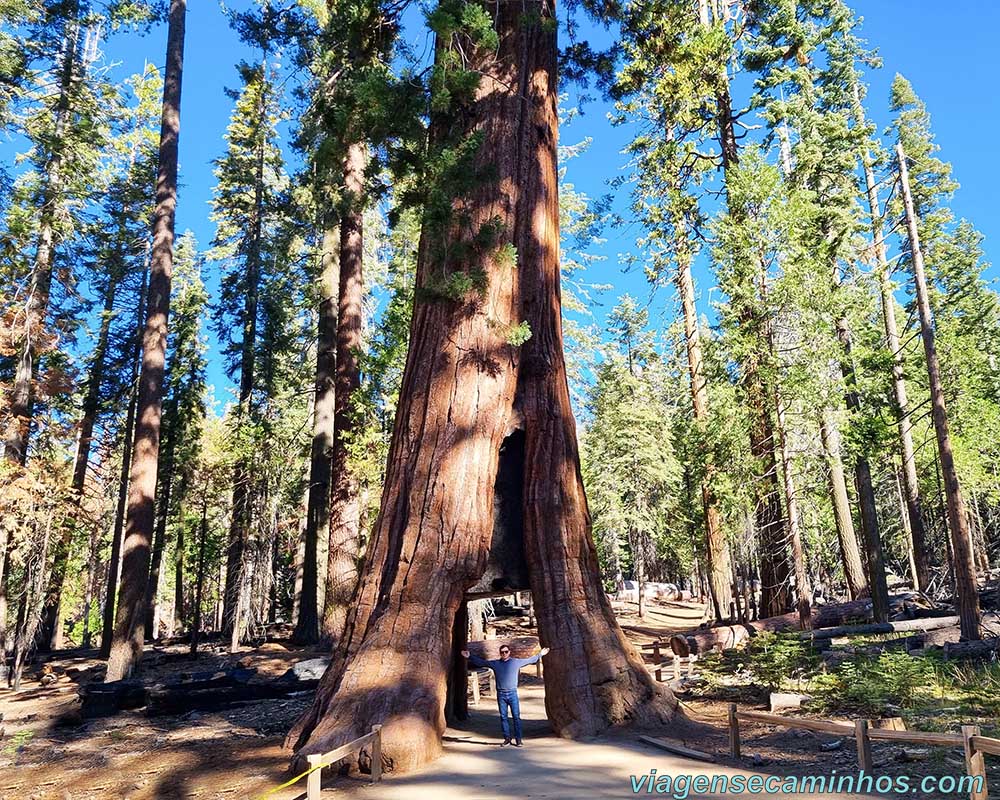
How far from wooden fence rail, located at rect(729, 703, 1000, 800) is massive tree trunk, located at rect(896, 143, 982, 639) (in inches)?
348

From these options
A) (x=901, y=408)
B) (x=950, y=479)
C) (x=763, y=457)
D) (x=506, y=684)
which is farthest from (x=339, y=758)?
(x=901, y=408)

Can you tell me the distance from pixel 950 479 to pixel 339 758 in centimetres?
1539

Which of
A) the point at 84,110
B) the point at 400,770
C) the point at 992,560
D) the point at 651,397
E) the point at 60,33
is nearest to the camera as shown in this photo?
the point at 400,770

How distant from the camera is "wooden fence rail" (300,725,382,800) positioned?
18.6 ft

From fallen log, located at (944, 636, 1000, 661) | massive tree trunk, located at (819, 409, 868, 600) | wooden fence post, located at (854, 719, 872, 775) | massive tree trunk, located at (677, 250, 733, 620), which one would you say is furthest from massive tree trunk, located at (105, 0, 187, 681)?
massive tree trunk, located at (819, 409, 868, 600)

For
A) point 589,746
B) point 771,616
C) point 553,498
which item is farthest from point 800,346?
point 589,746

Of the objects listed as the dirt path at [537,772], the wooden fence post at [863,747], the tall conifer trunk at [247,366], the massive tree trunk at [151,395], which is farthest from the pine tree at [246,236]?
the wooden fence post at [863,747]

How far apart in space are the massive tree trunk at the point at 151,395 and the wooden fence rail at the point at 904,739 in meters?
12.1

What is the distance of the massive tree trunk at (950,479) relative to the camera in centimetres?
1380

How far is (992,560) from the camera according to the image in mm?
47594

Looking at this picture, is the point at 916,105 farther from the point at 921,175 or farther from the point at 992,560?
the point at 992,560

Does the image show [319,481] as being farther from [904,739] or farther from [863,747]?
[904,739]

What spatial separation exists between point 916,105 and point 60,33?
31.6 m

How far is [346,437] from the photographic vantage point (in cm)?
1562
